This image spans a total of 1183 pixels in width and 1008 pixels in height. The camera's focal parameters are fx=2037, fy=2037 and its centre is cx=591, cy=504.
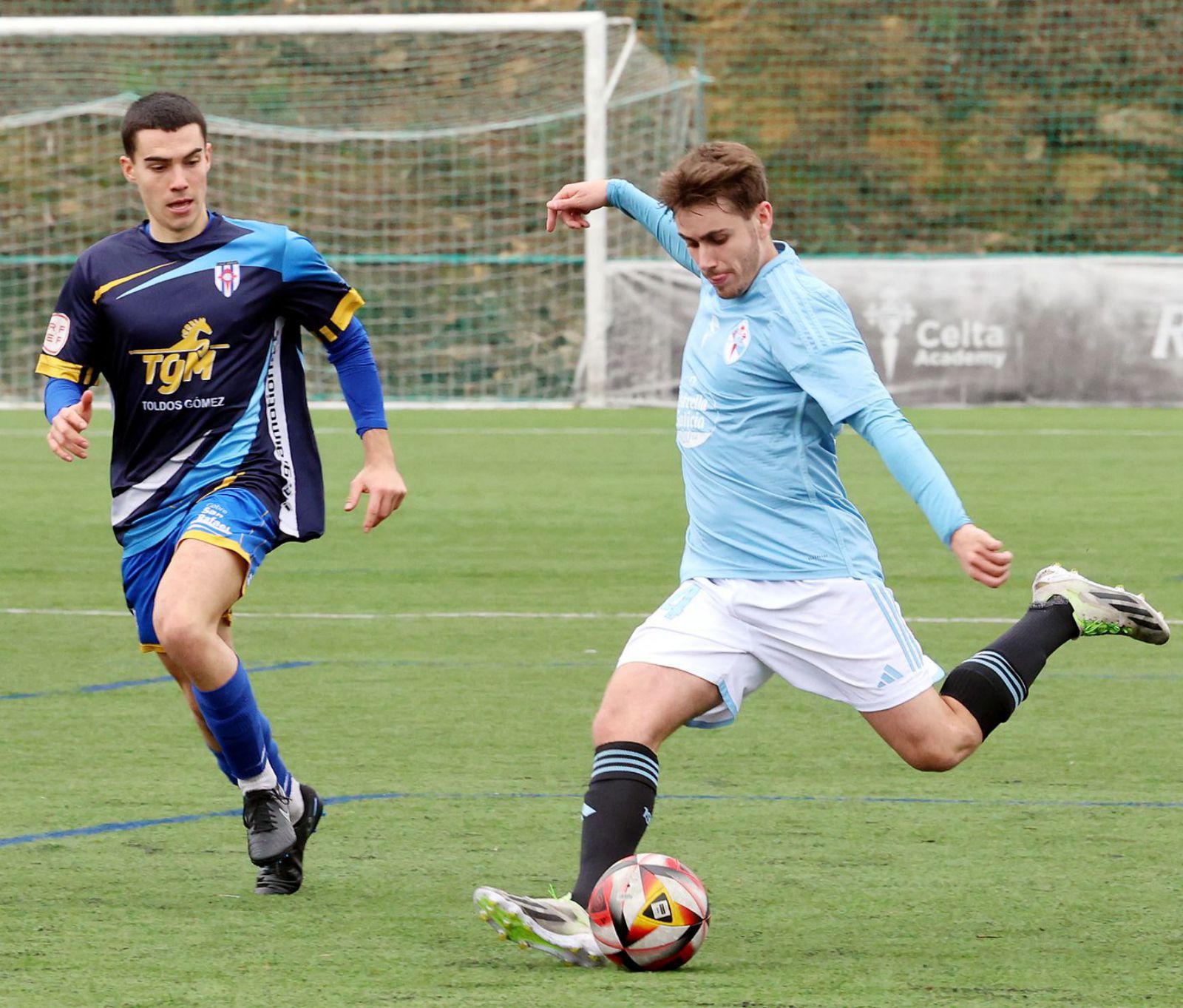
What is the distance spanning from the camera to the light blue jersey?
4.11m

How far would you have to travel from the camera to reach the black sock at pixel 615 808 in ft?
13.3

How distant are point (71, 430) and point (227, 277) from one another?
56cm

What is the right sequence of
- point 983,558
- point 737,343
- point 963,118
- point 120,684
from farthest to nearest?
point 963,118, point 120,684, point 737,343, point 983,558

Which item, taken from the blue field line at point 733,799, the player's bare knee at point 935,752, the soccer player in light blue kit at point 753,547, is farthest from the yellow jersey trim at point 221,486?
the player's bare knee at point 935,752

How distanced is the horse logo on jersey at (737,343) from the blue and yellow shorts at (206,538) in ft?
3.99

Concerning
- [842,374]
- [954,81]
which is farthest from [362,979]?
[954,81]

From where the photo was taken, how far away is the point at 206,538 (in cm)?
460

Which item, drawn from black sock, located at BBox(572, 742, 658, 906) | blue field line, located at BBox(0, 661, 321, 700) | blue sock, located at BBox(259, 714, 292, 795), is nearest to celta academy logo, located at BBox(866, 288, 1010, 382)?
blue field line, located at BBox(0, 661, 321, 700)

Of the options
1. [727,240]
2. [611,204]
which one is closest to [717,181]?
[727,240]

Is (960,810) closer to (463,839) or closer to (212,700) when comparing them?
(463,839)

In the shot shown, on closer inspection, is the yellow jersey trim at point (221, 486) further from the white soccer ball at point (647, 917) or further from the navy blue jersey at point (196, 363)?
the white soccer ball at point (647, 917)

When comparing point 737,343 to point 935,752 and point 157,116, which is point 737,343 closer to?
point 935,752

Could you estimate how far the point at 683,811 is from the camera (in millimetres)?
5328

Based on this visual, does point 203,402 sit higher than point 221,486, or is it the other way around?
point 203,402
